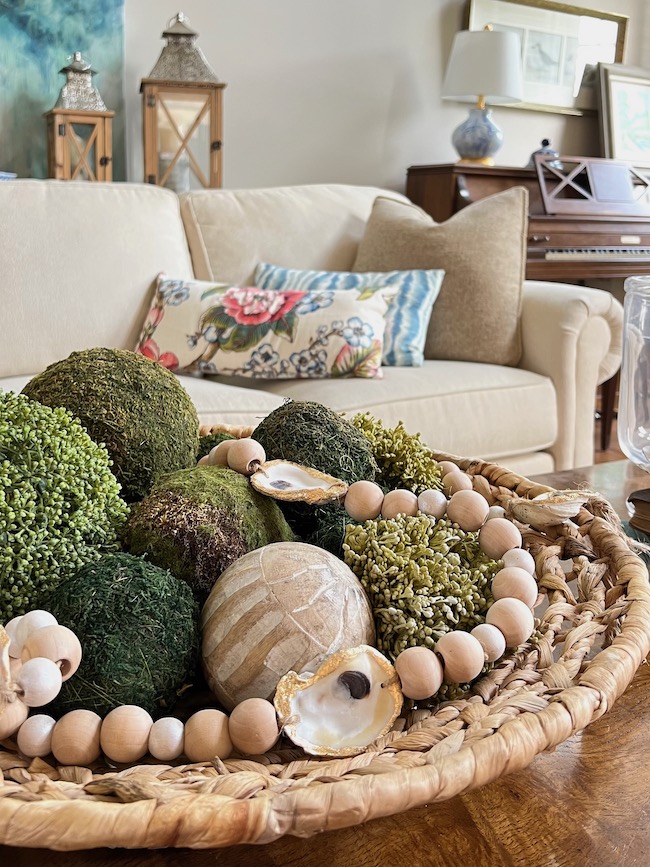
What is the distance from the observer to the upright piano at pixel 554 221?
3596 millimetres

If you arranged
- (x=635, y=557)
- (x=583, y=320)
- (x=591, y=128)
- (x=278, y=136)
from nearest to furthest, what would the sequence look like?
1. (x=635, y=557)
2. (x=583, y=320)
3. (x=278, y=136)
4. (x=591, y=128)

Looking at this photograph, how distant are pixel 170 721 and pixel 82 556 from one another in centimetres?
16

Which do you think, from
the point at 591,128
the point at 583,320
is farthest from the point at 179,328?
the point at 591,128

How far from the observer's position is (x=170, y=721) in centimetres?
51

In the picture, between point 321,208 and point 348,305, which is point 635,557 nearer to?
point 348,305

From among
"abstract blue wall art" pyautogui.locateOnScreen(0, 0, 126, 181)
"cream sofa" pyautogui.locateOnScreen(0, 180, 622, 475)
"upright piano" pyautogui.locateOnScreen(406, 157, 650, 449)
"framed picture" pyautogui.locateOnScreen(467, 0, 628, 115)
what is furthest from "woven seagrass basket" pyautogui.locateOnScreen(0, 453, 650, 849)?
"framed picture" pyautogui.locateOnScreen(467, 0, 628, 115)

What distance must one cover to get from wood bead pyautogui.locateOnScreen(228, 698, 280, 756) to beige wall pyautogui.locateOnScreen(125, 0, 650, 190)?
10.4 feet

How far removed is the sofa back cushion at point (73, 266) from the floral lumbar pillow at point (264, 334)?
113mm

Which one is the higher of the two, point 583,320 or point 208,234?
point 208,234

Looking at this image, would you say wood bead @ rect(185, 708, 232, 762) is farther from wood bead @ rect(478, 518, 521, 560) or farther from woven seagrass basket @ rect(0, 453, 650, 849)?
wood bead @ rect(478, 518, 521, 560)

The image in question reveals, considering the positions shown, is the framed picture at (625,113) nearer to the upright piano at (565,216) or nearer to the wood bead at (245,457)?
the upright piano at (565,216)

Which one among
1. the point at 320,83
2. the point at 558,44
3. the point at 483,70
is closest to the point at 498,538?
the point at 483,70

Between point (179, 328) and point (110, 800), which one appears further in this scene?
point (179, 328)

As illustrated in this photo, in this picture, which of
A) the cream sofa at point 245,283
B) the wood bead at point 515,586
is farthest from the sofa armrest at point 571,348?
the wood bead at point 515,586
